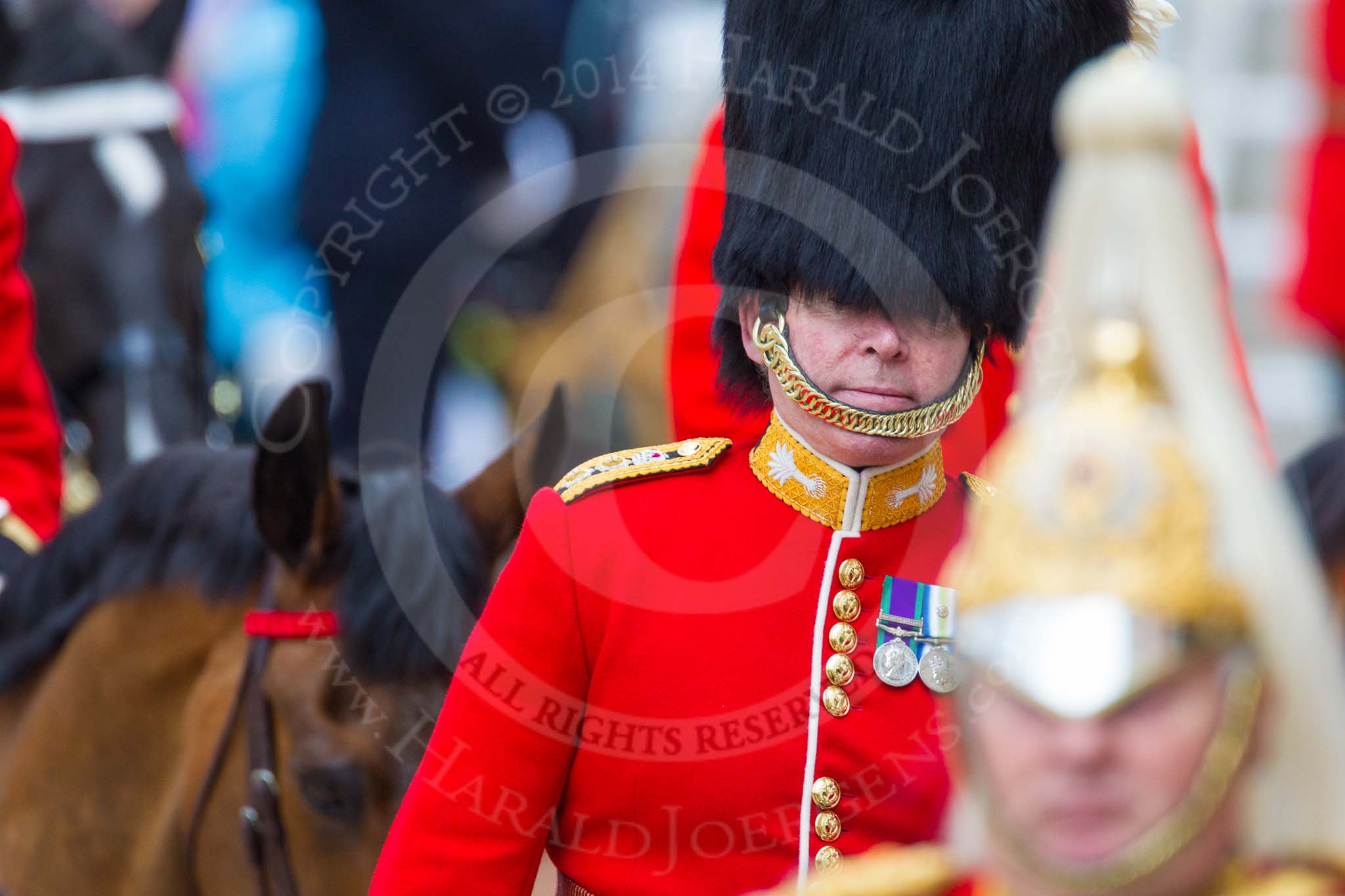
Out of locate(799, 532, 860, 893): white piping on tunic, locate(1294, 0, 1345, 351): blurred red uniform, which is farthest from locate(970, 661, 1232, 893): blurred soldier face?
locate(1294, 0, 1345, 351): blurred red uniform

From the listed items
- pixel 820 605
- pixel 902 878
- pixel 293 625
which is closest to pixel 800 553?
pixel 820 605

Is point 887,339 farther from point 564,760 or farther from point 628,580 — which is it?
point 564,760

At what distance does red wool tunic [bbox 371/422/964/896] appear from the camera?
6.10 feet

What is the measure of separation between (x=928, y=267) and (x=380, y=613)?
2.73ft

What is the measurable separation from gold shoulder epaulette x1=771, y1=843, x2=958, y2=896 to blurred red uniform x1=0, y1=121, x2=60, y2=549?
2.07 m

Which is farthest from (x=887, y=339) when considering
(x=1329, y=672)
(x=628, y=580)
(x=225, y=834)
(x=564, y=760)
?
(x=225, y=834)

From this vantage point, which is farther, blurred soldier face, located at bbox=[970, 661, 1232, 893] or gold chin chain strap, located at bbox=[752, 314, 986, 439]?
gold chin chain strap, located at bbox=[752, 314, 986, 439]

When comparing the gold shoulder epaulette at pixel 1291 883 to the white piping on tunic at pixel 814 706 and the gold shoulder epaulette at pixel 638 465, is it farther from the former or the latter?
the gold shoulder epaulette at pixel 638 465

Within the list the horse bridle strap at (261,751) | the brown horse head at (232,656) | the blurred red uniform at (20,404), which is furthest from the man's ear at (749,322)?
the blurred red uniform at (20,404)

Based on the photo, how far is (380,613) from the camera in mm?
2412

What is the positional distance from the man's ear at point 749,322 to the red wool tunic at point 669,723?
0.11 metres

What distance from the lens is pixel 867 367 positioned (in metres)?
1.86

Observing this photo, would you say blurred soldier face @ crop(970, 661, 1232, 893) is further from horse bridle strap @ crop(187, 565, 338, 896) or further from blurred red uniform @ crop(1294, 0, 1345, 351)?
blurred red uniform @ crop(1294, 0, 1345, 351)

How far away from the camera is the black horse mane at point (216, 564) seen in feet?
7.91
